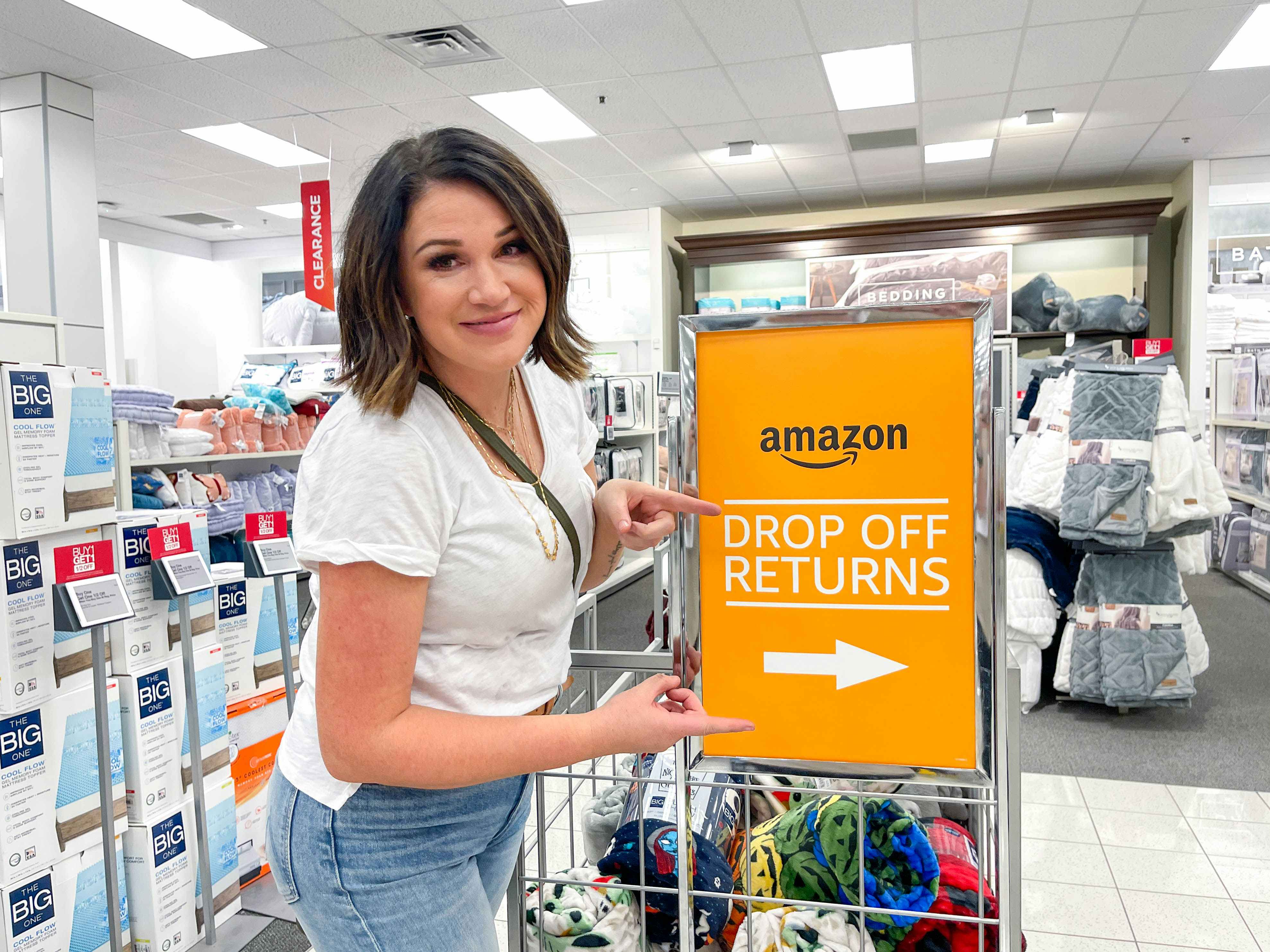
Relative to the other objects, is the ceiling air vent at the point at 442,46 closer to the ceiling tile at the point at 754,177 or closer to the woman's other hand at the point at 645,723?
the ceiling tile at the point at 754,177

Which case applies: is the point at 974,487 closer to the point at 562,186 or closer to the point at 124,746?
the point at 124,746

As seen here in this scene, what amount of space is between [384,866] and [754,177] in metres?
8.04

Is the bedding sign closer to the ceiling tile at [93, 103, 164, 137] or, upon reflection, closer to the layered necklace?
the layered necklace

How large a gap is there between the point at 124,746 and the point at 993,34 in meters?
5.36

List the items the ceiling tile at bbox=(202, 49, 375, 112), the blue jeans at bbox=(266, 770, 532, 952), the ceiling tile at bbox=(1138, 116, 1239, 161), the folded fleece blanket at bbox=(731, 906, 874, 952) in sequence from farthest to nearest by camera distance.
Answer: the ceiling tile at bbox=(1138, 116, 1239, 161)
the ceiling tile at bbox=(202, 49, 375, 112)
the folded fleece blanket at bbox=(731, 906, 874, 952)
the blue jeans at bbox=(266, 770, 532, 952)

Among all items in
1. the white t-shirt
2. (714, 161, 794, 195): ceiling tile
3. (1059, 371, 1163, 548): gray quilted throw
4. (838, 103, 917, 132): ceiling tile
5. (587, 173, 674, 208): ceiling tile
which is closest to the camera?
the white t-shirt

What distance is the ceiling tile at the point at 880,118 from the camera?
6.42 m

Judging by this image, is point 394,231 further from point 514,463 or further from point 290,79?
point 290,79

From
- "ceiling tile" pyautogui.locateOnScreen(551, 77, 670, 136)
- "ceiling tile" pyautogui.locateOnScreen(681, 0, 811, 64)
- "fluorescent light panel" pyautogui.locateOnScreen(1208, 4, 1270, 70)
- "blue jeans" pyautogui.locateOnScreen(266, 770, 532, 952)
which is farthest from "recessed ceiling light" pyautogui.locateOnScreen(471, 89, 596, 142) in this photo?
"blue jeans" pyautogui.locateOnScreen(266, 770, 532, 952)

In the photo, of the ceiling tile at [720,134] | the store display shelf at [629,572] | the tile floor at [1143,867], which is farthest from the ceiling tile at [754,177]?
the tile floor at [1143,867]

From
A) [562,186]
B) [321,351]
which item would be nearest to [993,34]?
[562,186]

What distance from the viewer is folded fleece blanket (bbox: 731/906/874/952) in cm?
138

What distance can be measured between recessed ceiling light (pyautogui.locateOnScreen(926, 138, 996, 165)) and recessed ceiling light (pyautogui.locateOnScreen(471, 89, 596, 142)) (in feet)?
9.21

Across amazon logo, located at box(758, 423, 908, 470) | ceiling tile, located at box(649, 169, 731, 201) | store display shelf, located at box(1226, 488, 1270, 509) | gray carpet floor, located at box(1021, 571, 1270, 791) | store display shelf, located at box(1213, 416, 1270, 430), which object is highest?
ceiling tile, located at box(649, 169, 731, 201)
